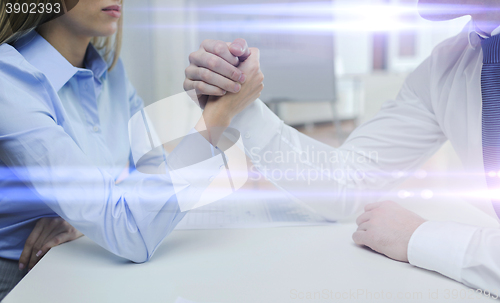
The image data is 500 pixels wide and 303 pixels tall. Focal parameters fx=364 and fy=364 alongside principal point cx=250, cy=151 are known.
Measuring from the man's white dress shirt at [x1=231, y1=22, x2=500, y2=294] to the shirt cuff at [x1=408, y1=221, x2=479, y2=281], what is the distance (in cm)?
18

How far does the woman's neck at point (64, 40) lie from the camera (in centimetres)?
65

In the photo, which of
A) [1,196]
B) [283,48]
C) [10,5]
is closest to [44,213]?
[1,196]

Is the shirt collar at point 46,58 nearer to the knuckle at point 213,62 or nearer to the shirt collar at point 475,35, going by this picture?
the knuckle at point 213,62

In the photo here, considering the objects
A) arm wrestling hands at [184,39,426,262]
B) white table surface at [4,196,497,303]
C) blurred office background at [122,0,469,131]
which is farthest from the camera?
blurred office background at [122,0,469,131]

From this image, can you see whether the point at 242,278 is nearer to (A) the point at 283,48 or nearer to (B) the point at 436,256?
(B) the point at 436,256

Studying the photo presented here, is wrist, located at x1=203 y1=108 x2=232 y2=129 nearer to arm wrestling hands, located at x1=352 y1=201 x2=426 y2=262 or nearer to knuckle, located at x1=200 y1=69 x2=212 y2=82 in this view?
knuckle, located at x1=200 y1=69 x2=212 y2=82

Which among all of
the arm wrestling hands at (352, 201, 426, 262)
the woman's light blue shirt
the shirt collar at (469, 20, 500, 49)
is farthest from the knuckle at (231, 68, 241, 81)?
the shirt collar at (469, 20, 500, 49)

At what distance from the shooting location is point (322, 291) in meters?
0.37

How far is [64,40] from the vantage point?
26.3 inches

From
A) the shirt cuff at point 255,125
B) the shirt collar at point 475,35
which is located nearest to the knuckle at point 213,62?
the shirt cuff at point 255,125

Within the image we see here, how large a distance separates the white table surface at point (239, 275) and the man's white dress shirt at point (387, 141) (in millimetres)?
140

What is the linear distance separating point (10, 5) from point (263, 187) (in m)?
0.56

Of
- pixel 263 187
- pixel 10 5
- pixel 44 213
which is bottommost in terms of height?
pixel 263 187

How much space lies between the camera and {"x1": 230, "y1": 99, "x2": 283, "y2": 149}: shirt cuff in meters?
0.63
